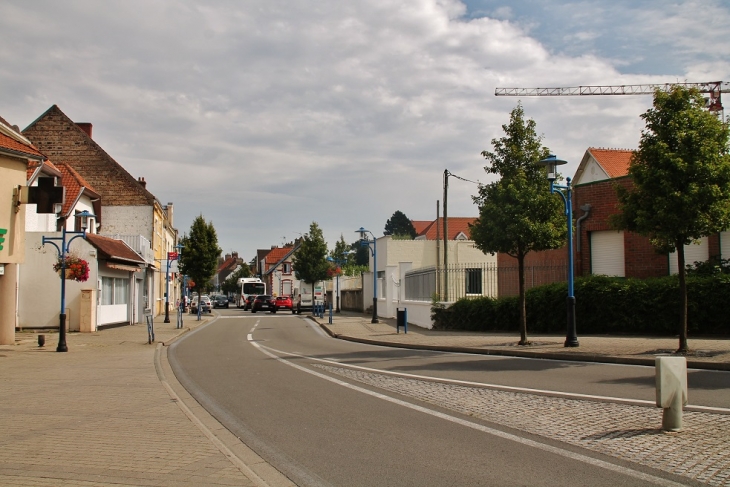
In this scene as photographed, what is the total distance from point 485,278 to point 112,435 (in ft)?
69.1

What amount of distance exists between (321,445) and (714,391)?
6.51 metres

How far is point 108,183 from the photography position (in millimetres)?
43281

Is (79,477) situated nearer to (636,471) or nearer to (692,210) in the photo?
Answer: (636,471)

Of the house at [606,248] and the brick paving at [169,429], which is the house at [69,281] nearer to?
the brick paving at [169,429]

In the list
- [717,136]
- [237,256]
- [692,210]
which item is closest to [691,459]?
[692,210]

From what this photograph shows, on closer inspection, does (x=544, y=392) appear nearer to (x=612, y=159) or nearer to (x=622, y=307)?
(x=622, y=307)

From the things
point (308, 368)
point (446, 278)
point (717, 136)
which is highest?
point (717, 136)

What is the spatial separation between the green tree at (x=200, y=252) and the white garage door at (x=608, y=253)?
3300 cm

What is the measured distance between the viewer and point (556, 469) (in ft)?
20.5

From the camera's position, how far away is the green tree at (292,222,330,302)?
66938 millimetres

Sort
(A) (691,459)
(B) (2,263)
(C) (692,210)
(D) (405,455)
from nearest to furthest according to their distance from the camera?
1. (A) (691,459)
2. (D) (405,455)
3. (C) (692,210)
4. (B) (2,263)

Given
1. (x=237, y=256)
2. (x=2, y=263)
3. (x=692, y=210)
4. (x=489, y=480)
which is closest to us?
(x=489, y=480)

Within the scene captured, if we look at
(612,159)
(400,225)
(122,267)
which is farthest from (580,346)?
(400,225)

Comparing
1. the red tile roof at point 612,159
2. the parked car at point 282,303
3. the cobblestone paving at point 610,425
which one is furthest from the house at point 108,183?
the cobblestone paving at point 610,425
